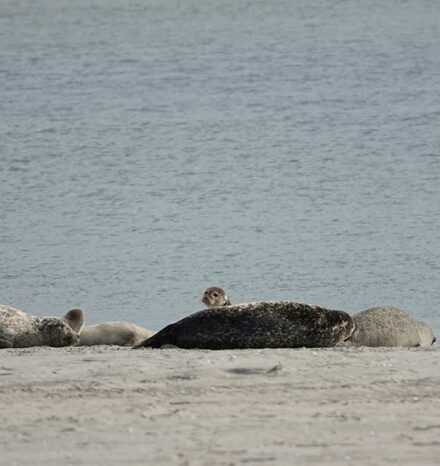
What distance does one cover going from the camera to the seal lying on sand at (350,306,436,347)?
335 inches

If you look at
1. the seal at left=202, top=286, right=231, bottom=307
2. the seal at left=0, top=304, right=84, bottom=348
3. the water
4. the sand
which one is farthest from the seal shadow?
the water

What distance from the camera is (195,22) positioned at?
31.2 metres

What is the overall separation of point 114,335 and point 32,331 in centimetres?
55

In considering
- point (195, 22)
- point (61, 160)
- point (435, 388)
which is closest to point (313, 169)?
point (61, 160)

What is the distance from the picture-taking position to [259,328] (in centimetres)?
757

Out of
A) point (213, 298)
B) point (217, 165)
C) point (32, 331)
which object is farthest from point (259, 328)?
point (217, 165)

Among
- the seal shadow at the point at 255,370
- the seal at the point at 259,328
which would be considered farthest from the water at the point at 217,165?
the seal shadow at the point at 255,370

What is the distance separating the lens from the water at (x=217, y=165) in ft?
37.7

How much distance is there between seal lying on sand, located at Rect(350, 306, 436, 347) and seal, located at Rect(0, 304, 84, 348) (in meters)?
1.58

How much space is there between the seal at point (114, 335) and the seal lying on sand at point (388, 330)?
1.22 metres

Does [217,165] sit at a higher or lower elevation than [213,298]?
higher

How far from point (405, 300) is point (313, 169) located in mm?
5595

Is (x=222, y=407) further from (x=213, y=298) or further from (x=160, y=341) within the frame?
(x=213, y=298)

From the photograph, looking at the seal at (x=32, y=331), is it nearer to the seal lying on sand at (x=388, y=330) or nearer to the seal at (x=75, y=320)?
the seal at (x=75, y=320)
